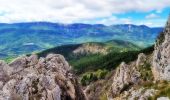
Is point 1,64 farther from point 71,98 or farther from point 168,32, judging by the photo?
point 168,32

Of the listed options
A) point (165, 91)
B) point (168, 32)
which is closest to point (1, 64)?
point (165, 91)

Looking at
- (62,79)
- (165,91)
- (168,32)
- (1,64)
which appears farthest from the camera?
(168,32)

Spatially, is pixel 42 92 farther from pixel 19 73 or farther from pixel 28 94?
pixel 19 73

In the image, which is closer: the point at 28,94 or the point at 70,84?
the point at 28,94

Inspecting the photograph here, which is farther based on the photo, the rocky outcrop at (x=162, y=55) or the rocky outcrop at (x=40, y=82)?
the rocky outcrop at (x=162, y=55)

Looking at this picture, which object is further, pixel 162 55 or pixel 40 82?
pixel 162 55

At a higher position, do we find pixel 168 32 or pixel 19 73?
pixel 168 32

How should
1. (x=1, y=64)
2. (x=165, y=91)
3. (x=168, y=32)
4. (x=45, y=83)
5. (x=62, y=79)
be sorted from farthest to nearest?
(x=168, y=32) < (x=1, y=64) < (x=62, y=79) < (x=45, y=83) < (x=165, y=91)

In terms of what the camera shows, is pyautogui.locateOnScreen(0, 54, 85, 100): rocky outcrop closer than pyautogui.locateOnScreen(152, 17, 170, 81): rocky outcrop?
Yes
